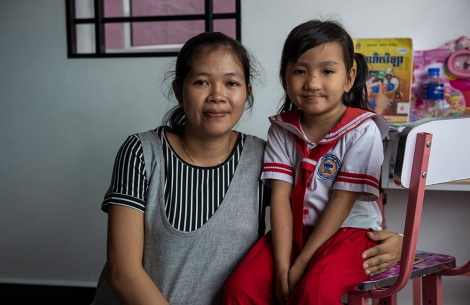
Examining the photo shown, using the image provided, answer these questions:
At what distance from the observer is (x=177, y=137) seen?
1.48m

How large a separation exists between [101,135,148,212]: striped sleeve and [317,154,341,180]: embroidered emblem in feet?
1.55

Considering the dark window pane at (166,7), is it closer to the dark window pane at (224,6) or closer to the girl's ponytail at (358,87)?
the dark window pane at (224,6)

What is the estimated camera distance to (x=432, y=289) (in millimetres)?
1417

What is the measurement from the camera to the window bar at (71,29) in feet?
7.96

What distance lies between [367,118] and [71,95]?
5.34 feet

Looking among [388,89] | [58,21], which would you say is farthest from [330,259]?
[58,21]

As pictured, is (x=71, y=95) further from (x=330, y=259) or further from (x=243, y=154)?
(x=330, y=259)

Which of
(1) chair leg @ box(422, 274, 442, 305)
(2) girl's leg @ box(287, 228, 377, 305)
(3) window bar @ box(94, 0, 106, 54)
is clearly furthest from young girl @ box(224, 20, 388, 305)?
(3) window bar @ box(94, 0, 106, 54)

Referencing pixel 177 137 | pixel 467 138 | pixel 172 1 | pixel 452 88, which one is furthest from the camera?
pixel 172 1

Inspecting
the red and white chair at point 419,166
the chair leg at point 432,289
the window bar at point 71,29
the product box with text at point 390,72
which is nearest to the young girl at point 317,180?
the red and white chair at point 419,166

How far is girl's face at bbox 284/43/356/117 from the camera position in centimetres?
134

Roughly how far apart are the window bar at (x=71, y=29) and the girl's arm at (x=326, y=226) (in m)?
1.66

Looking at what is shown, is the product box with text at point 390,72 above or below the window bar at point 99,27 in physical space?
below

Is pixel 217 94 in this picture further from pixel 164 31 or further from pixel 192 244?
pixel 164 31
